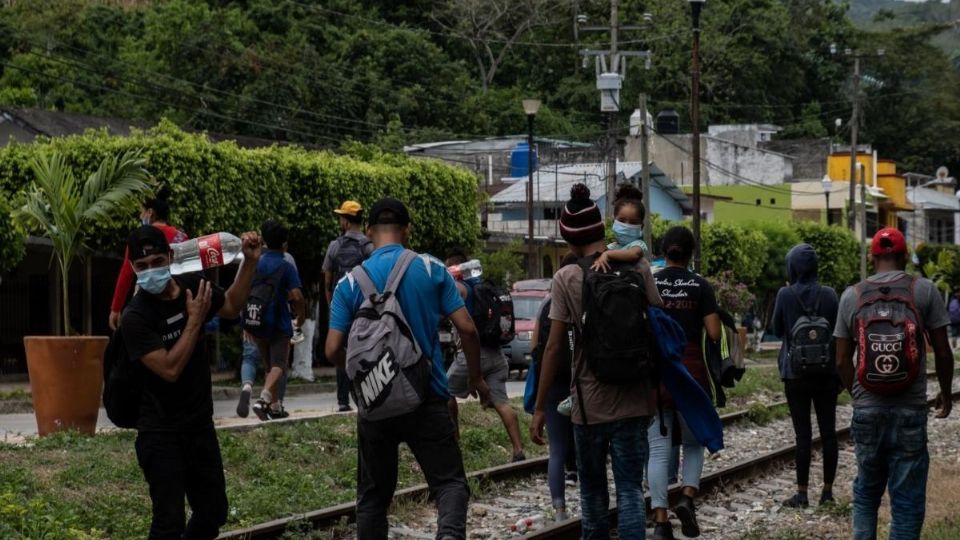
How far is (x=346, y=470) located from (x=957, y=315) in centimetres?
3783

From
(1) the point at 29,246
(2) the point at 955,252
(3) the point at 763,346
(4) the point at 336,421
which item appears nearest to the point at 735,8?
(2) the point at 955,252

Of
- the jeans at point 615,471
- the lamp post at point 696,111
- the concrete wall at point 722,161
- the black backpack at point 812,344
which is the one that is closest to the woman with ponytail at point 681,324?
the black backpack at point 812,344

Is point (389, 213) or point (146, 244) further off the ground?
point (389, 213)

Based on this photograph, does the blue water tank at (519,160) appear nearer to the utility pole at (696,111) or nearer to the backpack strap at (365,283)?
the utility pole at (696,111)

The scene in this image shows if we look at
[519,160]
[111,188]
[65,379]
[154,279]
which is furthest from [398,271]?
[519,160]

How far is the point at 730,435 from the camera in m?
18.0

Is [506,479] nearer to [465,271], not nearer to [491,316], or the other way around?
[491,316]

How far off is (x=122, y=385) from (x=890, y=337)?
3.78 m

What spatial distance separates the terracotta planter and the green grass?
0.30 meters

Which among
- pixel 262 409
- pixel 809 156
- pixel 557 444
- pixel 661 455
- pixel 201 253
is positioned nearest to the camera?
pixel 201 253

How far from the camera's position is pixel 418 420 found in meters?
6.92

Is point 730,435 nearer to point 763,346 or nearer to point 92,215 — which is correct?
point 92,215

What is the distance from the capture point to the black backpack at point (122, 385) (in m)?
6.81

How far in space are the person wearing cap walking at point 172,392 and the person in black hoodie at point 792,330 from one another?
16.1ft
